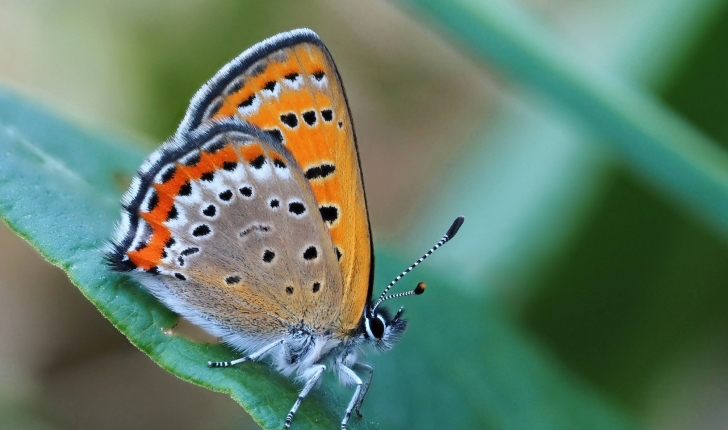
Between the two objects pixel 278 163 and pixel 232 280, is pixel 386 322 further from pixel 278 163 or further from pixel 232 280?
pixel 278 163

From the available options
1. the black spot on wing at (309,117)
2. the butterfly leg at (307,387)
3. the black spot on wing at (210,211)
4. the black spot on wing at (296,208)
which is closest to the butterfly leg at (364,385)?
the butterfly leg at (307,387)

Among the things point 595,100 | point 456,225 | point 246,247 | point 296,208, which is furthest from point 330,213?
point 595,100

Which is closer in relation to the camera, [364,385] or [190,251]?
[190,251]

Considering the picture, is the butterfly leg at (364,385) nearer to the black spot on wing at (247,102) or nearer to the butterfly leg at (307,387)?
the butterfly leg at (307,387)

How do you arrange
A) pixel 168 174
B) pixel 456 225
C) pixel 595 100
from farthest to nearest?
pixel 456 225
pixel 168 174
pixel 595 100

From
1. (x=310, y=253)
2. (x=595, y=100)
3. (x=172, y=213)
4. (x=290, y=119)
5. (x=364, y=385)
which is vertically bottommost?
(x=364, y=385)

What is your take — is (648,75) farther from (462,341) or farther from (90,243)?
(90,243)

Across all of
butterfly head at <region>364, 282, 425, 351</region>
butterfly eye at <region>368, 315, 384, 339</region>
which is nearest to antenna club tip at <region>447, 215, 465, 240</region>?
butterfly head at <region>364, 282, 425, 351</region>
